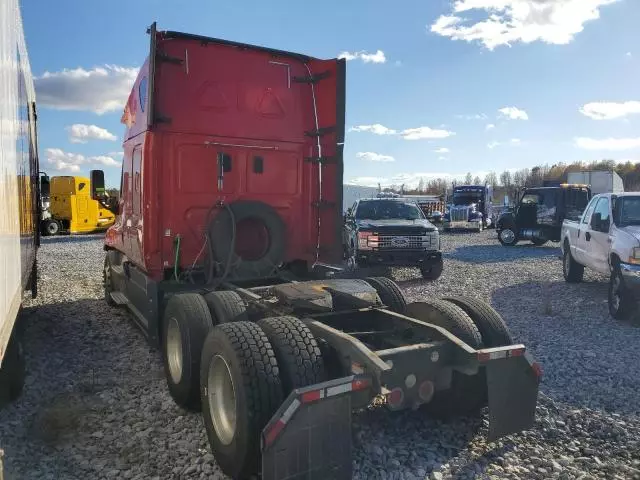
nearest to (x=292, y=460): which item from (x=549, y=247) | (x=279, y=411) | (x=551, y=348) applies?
(x=279, y=411)

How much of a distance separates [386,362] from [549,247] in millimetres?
18959

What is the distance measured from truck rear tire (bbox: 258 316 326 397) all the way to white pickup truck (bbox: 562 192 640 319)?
631 cm

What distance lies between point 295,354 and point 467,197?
28.0 m

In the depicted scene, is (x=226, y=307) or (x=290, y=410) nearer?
(x=290, y=410)

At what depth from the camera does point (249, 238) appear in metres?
6.25

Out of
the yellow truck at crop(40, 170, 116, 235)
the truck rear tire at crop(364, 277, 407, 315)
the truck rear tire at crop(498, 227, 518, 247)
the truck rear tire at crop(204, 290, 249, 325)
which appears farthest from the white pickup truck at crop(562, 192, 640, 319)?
the yellow truck at crop(40, 170, 116, 235)

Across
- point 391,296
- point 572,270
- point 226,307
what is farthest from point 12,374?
point 572,270

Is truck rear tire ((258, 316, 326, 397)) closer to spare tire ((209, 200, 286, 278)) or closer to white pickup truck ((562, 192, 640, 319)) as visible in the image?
spare tire ((209, 200, 286, 278))

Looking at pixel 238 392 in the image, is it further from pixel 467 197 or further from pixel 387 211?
pixel 467 197

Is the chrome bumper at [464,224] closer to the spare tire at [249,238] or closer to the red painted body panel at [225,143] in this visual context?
the red painted body panel at [225,143]

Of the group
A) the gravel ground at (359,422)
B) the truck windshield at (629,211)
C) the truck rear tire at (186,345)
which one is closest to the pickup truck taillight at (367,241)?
the gravel ground at (359,422)

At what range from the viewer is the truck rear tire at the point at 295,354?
3.36 metres

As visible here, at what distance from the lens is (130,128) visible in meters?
6.80

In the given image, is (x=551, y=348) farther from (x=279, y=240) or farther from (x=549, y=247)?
(x=549, y=247)
